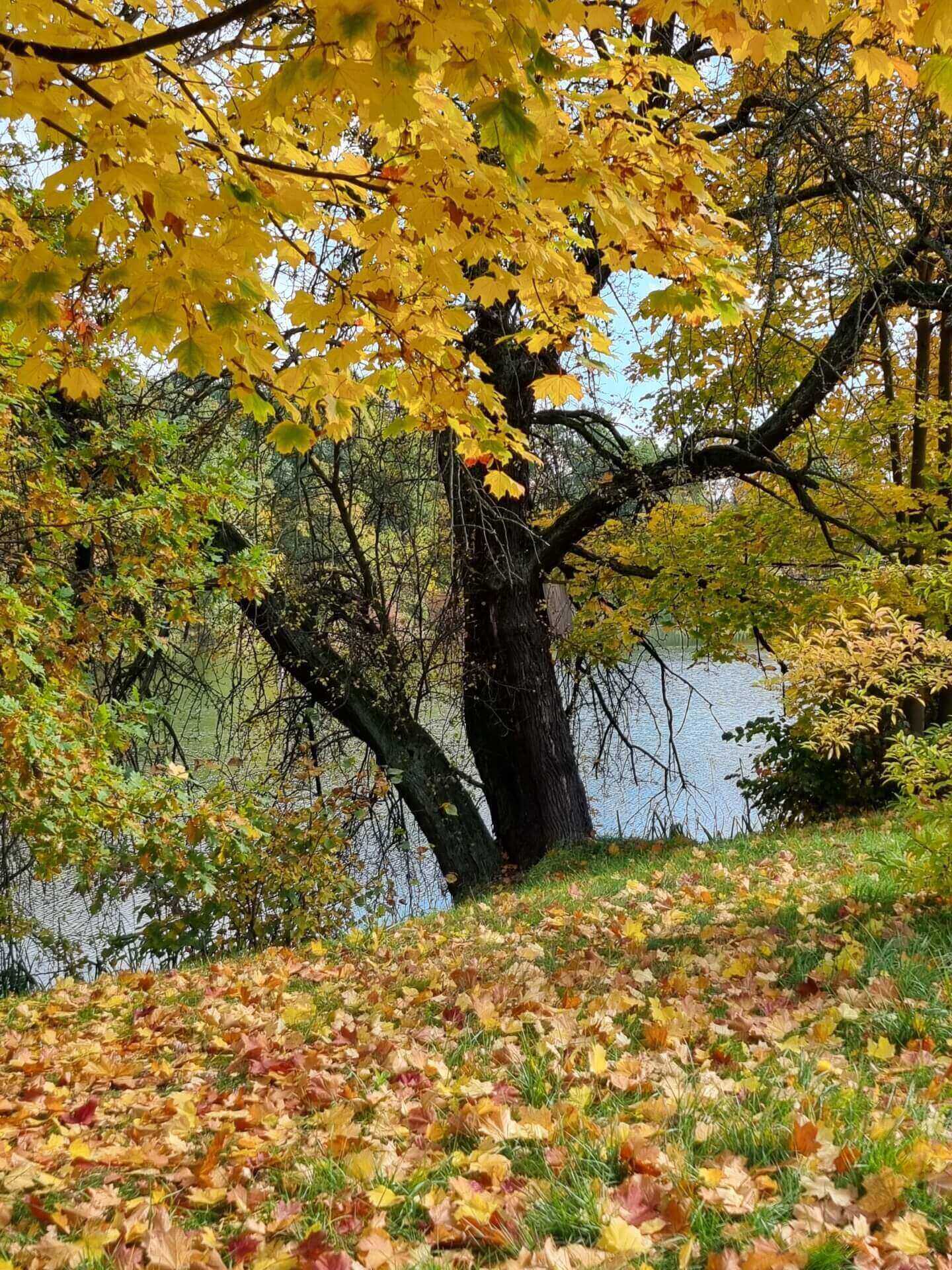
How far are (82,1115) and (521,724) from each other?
5672 mm

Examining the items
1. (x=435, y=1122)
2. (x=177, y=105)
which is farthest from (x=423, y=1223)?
(x=177, y=105)

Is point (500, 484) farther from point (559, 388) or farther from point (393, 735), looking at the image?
point (393, 735)

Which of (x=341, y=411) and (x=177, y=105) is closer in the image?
(x=177, y=105)

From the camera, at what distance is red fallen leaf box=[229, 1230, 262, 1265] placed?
175 centimetres

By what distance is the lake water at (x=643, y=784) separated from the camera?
8.66 m

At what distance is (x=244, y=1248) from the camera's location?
1773 millimetres

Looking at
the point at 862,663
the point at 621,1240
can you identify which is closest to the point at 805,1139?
the point at 621,1240

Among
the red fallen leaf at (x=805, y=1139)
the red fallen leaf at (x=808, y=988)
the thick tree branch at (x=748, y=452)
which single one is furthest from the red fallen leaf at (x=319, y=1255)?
the thick tree branch at (x=748, y=452)

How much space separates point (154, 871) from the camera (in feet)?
18.9

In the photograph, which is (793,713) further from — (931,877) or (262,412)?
(262,412)

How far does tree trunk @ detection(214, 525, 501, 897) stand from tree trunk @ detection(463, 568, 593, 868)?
0.33m

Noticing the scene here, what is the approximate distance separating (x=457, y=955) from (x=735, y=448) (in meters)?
4.72

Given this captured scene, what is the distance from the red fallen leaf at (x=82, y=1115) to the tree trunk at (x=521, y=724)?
520cm

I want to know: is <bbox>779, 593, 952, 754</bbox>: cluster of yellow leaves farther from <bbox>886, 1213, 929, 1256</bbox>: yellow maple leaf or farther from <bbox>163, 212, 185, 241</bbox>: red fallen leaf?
<bbox>163, 212, 185, 241</bbox>: red fallen leaf
